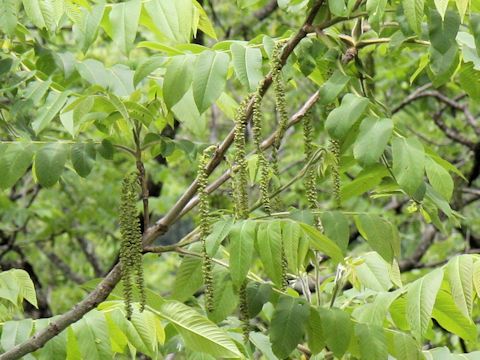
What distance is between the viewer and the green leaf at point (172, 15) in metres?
2.47

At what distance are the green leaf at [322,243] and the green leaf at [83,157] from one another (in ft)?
2.21

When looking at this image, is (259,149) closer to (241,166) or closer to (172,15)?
(241,166)

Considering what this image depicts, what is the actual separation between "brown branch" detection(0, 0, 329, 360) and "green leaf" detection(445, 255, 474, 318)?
2.25 feet

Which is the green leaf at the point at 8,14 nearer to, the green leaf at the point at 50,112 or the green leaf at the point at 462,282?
the green leaf at the point at 50,112

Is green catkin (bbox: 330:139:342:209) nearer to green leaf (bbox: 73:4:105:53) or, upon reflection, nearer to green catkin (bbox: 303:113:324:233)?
green catkin (bbox: 303:113:324:233)

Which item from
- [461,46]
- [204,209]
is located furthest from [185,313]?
[461,46]

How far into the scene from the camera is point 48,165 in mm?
2551

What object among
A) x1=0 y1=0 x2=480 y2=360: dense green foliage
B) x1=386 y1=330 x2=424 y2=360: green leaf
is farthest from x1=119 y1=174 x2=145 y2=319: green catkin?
x1=386 y1=330 x2=424 y2=360: green leaf

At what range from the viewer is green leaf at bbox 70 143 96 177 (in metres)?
2.59

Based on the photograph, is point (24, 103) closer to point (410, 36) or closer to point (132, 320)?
point (132, 320)

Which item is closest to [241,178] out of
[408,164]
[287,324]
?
[408,164]

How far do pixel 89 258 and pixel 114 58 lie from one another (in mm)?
2620

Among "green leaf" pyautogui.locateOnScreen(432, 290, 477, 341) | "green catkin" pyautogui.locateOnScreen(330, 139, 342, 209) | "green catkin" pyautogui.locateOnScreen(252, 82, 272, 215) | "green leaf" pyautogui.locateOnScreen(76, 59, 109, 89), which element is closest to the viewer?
"green catkin" pyautogui.locateOnScreen(252, 82, 272, 215)

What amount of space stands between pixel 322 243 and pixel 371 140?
0.93 ft
